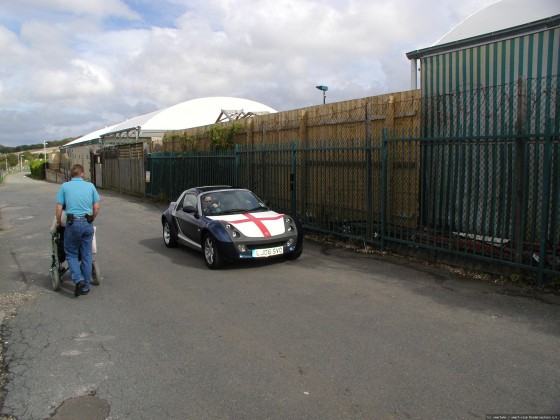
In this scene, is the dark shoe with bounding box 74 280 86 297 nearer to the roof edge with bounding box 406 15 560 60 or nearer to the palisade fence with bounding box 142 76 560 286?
the palisade fence with bounding box 142 76 560 286

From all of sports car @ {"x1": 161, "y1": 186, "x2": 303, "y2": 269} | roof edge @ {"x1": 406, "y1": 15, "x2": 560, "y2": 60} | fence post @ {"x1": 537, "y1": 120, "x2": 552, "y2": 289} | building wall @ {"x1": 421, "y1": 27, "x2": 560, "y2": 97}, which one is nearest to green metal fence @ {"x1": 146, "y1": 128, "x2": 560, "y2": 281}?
fence post @ {"x1": 537, "y1": 120, "x2": 552, "y2": 289}

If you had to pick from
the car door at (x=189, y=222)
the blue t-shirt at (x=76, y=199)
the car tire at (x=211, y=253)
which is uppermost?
the blue t-shirt at (x=76, y=199)

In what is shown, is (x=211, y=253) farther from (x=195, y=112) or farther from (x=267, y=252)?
(x=195, y=112)

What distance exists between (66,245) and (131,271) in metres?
1.67

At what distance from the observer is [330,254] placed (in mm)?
8992

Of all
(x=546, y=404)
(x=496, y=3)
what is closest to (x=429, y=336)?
(x=546, y=404)

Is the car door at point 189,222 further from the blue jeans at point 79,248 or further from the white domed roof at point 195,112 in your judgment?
the white domed roof at point 195,112

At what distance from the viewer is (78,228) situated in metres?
6.46

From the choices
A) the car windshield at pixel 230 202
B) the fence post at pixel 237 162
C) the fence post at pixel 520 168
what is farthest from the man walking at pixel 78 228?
the fence post at pixel 237 162

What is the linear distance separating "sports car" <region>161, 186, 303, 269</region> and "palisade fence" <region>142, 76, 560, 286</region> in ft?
5.73

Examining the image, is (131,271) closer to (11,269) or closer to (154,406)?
(11,269)

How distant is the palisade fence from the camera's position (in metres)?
6.39

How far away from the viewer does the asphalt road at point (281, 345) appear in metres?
3.59

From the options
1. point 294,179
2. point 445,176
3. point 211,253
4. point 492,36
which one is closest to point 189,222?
point 211,253
